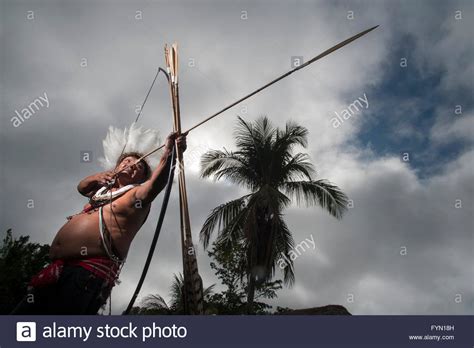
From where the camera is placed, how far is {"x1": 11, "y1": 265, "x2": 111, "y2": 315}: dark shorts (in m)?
3.83

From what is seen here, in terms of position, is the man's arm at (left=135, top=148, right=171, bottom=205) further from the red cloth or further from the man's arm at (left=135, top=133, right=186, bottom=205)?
the red cloth

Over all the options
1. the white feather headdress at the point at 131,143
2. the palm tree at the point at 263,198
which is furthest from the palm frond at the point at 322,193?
the white feather headdress at the point at 131,143

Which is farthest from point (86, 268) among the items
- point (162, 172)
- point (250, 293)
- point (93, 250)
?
point (250, 293)

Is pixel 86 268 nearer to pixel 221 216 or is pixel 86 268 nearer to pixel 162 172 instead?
pixel 162 172

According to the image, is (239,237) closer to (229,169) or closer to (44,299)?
(229,169)

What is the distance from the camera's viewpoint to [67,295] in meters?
3.83

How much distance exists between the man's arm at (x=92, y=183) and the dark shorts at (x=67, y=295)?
92cm

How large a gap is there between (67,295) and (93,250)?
0.42 m

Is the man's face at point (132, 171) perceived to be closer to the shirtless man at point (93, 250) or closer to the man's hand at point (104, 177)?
the man's hand at point (104, 177)

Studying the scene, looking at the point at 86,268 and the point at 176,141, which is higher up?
the point at 176,141

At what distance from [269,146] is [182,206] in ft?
29.7

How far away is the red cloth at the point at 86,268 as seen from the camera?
3.85 metres

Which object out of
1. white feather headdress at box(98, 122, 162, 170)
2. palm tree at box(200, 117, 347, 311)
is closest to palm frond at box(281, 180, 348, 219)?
palm tree at box(200, 117, 347, 311)

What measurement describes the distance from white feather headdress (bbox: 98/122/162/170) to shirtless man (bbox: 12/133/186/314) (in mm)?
531
